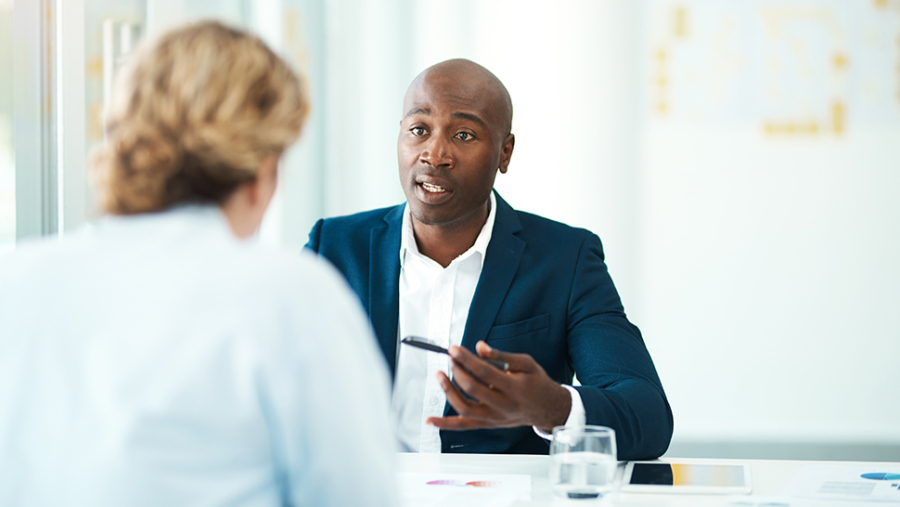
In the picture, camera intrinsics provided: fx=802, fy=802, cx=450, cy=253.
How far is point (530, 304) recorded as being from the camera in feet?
6.14

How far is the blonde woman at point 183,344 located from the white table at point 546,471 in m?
0.58

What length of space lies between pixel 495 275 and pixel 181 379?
4.09ft

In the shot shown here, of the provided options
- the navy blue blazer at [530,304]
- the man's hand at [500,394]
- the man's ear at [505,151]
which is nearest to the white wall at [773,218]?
the man's ear at [505,151]

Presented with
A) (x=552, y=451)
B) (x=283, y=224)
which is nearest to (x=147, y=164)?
(x=552, y=451)

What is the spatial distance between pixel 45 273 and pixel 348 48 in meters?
2.80

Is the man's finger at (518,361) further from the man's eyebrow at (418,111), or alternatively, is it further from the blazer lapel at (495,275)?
the man's eyebrow at (418,111)

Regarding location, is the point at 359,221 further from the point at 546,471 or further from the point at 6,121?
the point at 6,121

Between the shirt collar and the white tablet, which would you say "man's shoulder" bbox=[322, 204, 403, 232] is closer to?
the shirt collar

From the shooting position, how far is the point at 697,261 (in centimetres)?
333

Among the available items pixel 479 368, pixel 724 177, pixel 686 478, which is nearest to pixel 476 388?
pixel 479 368

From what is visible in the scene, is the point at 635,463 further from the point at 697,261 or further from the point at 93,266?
the point at 697,261

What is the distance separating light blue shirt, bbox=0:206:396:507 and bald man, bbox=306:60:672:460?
998 millimetres

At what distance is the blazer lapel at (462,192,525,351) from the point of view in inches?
72.2

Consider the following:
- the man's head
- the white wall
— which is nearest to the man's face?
the man's head
